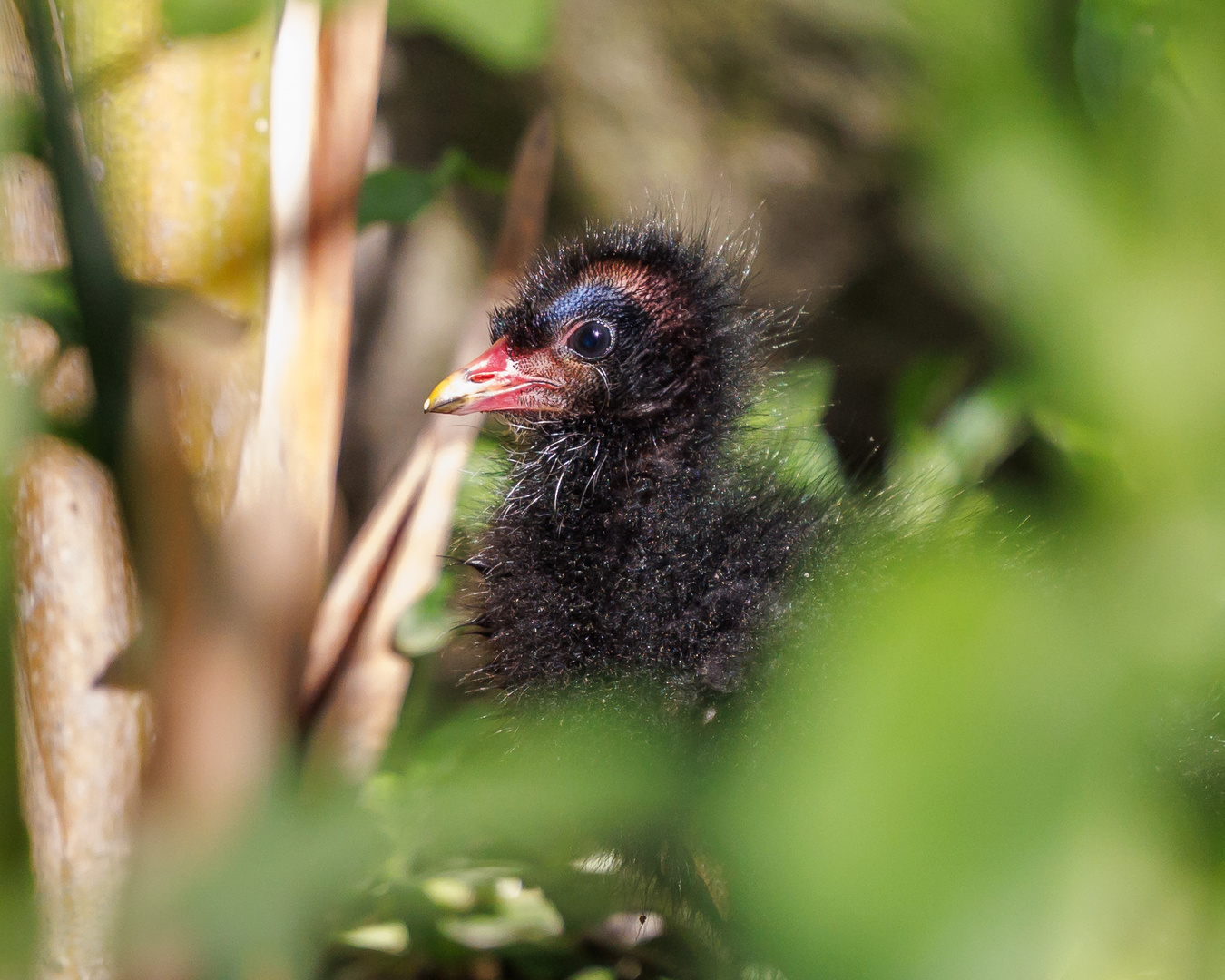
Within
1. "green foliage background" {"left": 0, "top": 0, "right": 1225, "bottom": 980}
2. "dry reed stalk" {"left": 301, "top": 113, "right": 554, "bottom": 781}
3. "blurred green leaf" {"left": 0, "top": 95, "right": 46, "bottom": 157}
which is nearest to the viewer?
"green foliage background" {"left": 0, "top": 0, "right": 1225, "bottom": 980}

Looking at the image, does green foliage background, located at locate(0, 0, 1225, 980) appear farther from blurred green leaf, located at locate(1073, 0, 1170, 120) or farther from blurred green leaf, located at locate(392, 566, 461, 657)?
blurred green leaf, located at locate(392, 566, 461, 657)

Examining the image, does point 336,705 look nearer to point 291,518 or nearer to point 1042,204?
point 291,518

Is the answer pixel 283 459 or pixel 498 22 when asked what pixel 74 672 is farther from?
pixel 498 22

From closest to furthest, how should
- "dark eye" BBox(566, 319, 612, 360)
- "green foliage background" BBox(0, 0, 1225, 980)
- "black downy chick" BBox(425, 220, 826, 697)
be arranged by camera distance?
"green foliage background" BBox(0, 0, 1225, 980)
"black downy chick" BBox(425, 220, 826, 697)
"dark eye" BBox(566, 319, 612, 360)

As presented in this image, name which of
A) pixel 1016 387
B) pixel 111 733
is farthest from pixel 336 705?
pixel 1016 387

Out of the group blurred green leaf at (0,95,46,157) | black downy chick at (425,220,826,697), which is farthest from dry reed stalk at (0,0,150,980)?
black downy chick at (425,220,826,697)

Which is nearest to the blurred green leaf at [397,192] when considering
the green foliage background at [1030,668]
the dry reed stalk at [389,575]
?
the dry reed stalk at [389,575]
